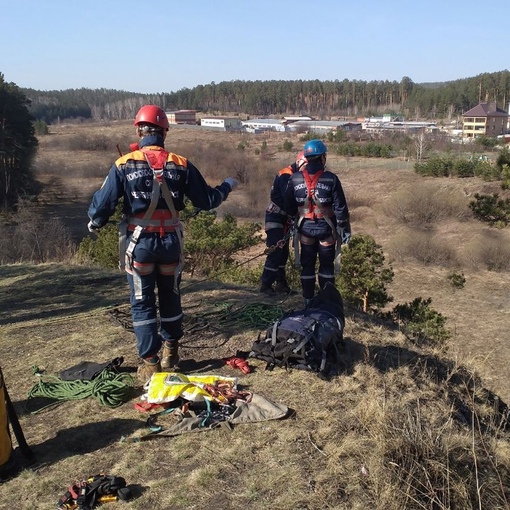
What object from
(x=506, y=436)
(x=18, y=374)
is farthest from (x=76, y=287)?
(x=506, y=436)

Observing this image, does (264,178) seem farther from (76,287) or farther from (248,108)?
(248,108)

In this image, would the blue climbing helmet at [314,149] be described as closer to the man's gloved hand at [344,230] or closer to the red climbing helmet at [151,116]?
the man's gloved hand at [344,230]

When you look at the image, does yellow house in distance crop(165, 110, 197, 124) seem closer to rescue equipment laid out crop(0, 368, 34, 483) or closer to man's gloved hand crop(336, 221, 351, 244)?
man's gloved hand crop(336, 221, 351, 244)

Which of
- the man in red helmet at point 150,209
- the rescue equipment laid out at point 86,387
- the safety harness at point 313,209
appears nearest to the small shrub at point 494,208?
the safety harness at point 313,209

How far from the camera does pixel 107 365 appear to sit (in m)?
5.11

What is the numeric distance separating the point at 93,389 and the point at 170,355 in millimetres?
768

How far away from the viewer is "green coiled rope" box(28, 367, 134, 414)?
4.57 meters

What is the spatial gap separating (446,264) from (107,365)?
24679 millimetres

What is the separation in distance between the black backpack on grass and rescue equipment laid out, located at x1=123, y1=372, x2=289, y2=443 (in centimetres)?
57

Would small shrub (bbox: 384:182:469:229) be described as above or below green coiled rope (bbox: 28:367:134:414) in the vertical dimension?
below

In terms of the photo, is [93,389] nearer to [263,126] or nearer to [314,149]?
[314,149]

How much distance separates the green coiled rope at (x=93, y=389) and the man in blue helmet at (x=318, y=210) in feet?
9.12

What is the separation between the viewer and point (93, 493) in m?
3.30

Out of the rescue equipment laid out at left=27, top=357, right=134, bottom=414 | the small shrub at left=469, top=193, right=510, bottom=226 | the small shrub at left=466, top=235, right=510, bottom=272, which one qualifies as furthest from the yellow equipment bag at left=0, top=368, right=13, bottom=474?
the small shrub at left=466, top=235, right=510, bottom=272
